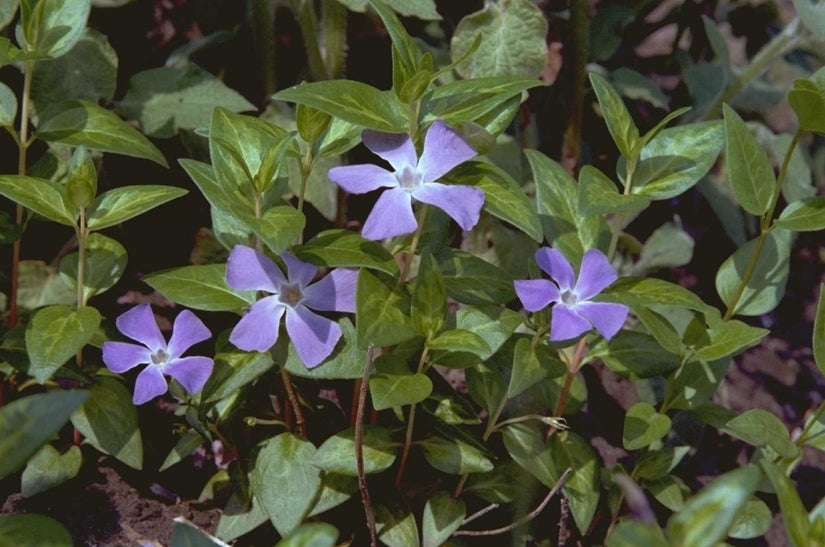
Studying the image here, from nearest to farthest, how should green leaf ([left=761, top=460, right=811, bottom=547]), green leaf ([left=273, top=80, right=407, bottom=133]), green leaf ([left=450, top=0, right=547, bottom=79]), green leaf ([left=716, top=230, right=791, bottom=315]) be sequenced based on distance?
1. green leaf ([left=761, top=460, right=811, bottom=547])
2. green leaf ([left=273, top=80, right=407, bottom=133])
3. green leaf ([left=716, top=230, right=791, bottom=315])
4. green leaf ([left=450, top=0, right=547, bottom=79])

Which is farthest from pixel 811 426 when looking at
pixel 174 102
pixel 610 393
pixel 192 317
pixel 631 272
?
pixel 174 102

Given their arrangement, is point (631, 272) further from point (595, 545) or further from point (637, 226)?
point (595, 545)

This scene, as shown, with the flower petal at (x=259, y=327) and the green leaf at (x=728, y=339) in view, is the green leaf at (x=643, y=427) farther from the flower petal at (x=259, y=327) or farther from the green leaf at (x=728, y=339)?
the flower petal at (x=259, y=327)

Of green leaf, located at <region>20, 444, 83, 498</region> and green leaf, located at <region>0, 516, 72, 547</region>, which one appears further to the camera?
green leaf, located at <region>20, 444, 83, 498</region>

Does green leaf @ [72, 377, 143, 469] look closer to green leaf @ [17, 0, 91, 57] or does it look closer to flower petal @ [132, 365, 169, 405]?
flower petal @ [132, 365, 169, 405]

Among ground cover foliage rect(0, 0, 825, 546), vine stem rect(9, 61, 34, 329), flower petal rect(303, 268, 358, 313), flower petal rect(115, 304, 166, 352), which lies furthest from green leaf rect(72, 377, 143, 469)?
flower petal rect(303, 268, 358, 313)

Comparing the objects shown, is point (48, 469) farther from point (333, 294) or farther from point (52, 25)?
point (52, 25)

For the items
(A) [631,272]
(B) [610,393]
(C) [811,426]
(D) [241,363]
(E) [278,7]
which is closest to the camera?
(D) [241,363]
